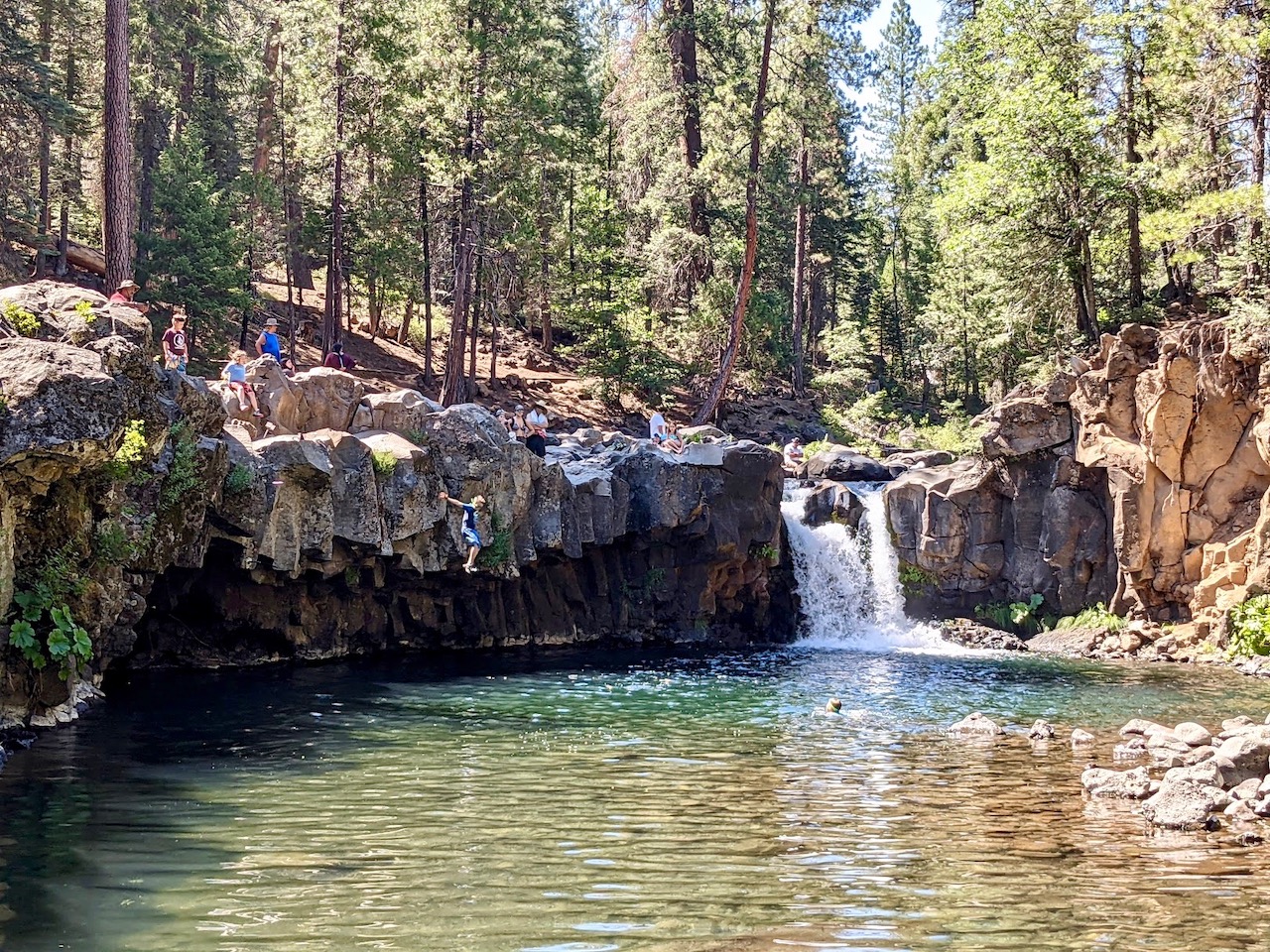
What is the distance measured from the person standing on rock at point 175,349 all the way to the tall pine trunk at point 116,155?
3.00 metres

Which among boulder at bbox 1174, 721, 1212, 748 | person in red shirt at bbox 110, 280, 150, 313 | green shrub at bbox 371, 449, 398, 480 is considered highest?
person in red shirt at bbox 110, 280, 150, 313

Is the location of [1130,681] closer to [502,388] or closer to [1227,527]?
[1227,527]

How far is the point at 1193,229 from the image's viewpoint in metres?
27.3

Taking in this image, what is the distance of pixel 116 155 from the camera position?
909 inches

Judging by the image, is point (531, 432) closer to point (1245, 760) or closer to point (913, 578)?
point (913, 578)

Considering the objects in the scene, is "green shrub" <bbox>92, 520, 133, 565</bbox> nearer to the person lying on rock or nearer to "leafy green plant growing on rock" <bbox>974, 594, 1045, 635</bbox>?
the person lying on rock

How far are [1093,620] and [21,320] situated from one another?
24.7 meters

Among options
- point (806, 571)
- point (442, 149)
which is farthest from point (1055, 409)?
point (442, 149)

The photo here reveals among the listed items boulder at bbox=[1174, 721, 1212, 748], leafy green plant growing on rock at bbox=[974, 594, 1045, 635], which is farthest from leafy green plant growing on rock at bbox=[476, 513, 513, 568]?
Result: boulder at bbox=[1174, 721, 1212, 748]

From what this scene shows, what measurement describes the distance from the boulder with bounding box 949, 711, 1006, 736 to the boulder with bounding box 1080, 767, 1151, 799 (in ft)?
11.5

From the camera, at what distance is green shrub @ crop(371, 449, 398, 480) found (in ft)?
76.7

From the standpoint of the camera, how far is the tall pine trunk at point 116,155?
22859 mm

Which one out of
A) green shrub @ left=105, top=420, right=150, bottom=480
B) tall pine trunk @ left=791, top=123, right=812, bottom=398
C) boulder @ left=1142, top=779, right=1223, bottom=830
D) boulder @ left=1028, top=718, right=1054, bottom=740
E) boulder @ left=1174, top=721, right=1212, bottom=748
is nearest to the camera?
boulder @ left=1142, top=779, right=1223, bottom=830

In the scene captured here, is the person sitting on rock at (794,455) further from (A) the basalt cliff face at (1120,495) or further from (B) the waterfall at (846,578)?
(A) the basalt cliff face at (1120,495)
